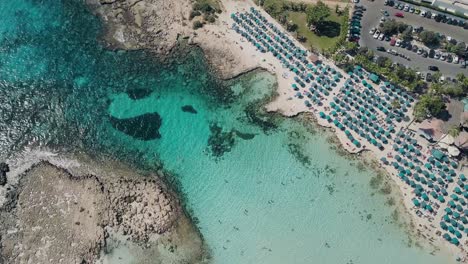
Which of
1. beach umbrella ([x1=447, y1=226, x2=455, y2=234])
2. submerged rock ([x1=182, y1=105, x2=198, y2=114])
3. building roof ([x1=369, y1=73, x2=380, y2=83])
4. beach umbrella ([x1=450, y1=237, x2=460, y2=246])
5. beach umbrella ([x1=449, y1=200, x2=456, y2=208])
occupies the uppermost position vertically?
building roof ([x1=369, y1=73, x2=380, y2=83])

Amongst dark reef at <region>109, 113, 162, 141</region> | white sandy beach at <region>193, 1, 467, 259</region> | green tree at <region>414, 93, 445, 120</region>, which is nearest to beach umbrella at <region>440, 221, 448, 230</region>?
white sandy beach at <region>193, 1, 467, 259</region>

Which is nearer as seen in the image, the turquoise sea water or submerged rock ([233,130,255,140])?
the turquoise sea water

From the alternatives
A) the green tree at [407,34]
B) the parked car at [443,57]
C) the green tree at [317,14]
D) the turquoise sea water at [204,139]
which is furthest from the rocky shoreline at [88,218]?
the parked car at [443,57]

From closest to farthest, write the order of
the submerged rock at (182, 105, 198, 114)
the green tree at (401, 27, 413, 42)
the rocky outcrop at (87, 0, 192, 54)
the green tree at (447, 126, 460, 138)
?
the green tree at (447, 126, 460, 138) < the submerged rock at (182, 105, 198, 114) < the rocky outcrop at (87, 0, 192, 54) < the green tree at (401, 27, 413, 42)

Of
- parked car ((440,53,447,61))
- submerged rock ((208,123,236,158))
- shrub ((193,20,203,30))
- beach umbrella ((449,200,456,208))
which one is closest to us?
beach umbrella ((449,200,456,208))

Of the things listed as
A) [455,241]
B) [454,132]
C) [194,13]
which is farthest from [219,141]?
[455,241]

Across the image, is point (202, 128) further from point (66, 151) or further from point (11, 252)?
point (11, 252)

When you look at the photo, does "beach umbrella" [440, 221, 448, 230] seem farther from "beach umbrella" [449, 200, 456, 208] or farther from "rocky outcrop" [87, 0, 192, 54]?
"rocky outcrop" [87, 0, 192, 54]
